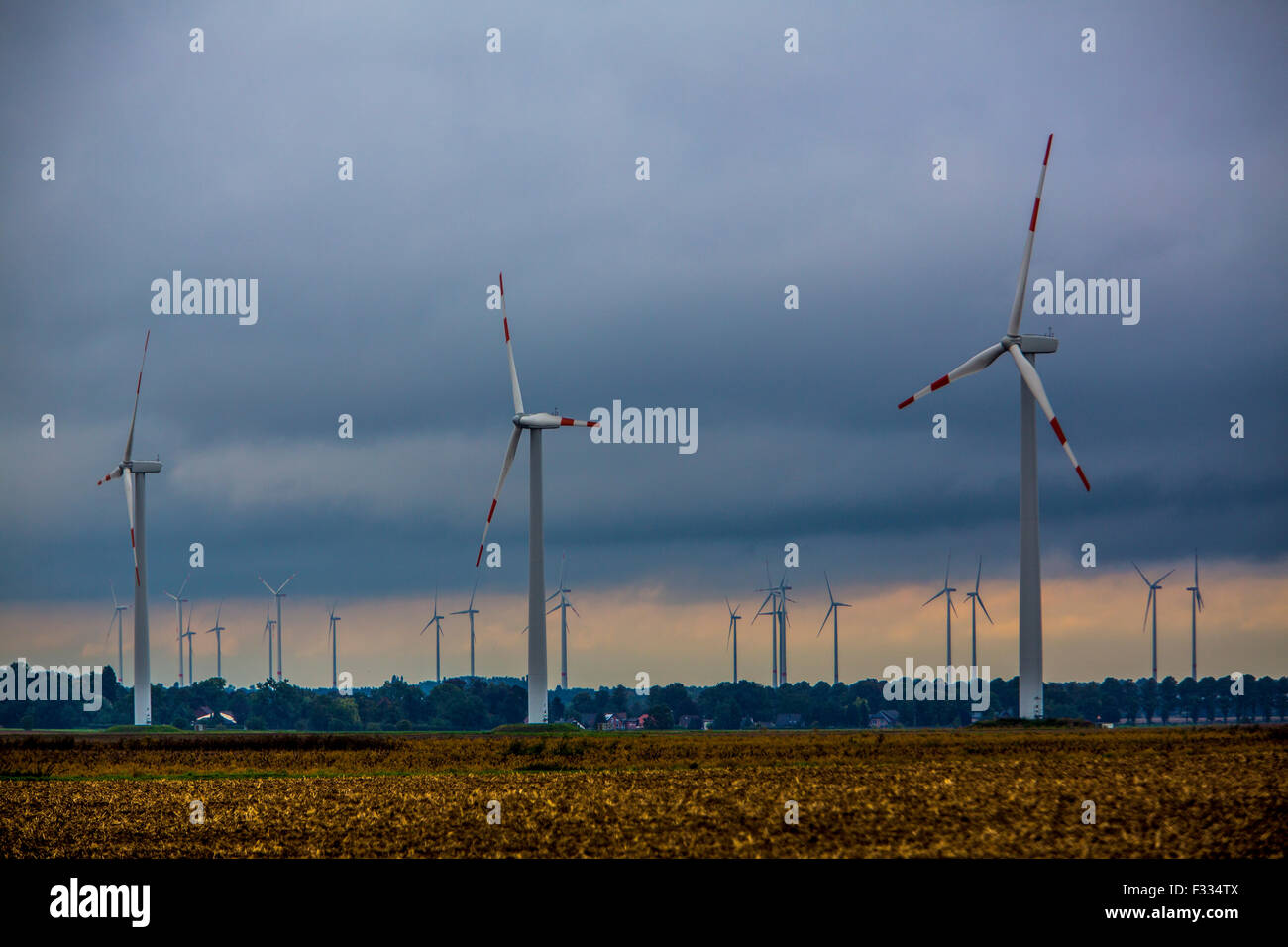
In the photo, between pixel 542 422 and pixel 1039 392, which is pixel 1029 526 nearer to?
pixel 1039 392

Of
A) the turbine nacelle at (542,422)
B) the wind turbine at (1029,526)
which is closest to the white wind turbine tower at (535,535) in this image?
the turbine nacelle at (542,422)

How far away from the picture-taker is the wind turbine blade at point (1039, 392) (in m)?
107

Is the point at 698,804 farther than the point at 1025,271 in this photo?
No

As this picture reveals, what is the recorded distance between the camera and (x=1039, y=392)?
382 ft

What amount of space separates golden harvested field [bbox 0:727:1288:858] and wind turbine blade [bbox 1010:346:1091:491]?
103 feet

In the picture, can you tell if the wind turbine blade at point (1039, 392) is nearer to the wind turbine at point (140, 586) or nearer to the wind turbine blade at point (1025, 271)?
the wind turbine blade at point (1025, 271)

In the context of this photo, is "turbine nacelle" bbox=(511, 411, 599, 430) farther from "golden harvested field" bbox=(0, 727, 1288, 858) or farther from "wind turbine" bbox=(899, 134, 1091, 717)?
"golden harvested field" bbox=(0, 727, 1288, 858)

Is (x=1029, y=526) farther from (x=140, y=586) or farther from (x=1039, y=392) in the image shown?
(x=140, y=586)

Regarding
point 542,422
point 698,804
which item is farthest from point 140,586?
point 698,804

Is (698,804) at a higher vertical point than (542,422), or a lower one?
lower

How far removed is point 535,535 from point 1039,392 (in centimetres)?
5021

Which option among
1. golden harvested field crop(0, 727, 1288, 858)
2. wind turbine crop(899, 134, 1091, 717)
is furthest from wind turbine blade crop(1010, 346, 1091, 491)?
golden harvested field crop(0, 727, 1288, 858)
